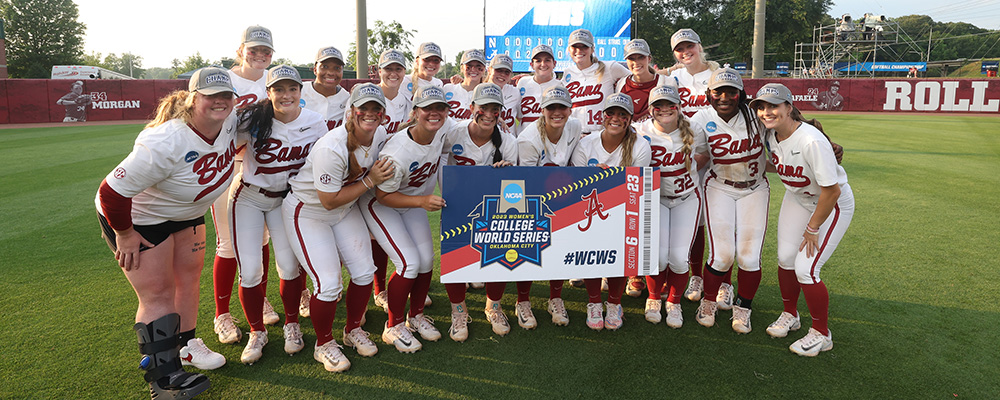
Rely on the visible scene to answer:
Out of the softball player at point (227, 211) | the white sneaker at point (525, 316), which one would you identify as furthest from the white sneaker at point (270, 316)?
the white sneaker at point (525, 316)

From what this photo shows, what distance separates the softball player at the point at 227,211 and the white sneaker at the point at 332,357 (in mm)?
754

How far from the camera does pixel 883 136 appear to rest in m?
15.8

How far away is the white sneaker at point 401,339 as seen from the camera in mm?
3797

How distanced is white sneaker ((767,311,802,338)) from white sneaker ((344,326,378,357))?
9.18 ft

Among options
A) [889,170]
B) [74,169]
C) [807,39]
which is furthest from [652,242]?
[807,39]

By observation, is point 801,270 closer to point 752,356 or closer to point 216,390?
point 752,356

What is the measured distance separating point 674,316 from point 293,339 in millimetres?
A: 2768

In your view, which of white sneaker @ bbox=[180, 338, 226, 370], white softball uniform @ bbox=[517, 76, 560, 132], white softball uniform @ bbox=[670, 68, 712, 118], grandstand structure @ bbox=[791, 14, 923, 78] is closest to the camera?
white sneaker @ bbox=[180, 338, 226, 370]

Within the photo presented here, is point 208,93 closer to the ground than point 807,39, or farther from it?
closer to the ground

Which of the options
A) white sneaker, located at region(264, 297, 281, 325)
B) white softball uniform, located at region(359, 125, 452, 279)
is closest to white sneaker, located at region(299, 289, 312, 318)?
white sneaker, located at region(264, 297, 281, 325)

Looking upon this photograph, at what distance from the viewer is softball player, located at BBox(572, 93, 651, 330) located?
390 centimetres

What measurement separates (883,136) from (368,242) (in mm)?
16894

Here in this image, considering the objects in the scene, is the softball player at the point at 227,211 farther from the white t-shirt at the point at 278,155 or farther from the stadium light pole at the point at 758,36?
the stadium light pole at the point at 758,36

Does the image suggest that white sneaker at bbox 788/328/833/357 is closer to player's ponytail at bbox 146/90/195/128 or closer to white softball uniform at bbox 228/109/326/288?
white softball uniform at bbox 228/109/326/288
